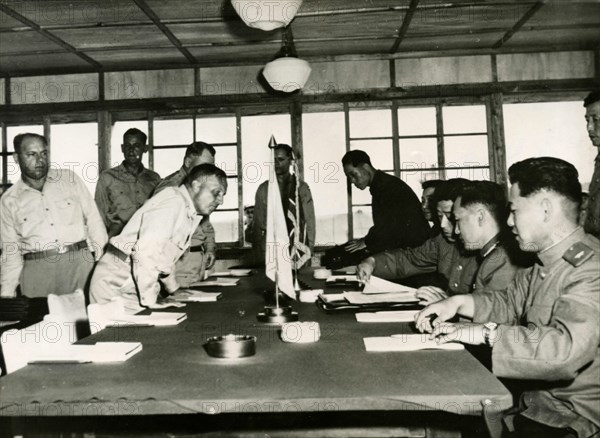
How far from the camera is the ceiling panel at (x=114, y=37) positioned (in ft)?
16.4

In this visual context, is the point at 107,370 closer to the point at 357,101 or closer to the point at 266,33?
the point at 266,33

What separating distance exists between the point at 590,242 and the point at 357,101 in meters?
4.53

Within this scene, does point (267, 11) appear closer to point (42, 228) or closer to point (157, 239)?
point (157, 239)

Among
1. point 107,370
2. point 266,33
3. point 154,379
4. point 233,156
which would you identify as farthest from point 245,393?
point 233,156

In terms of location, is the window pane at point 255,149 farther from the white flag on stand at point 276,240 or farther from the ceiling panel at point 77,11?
the white flag on stand at point 276,240

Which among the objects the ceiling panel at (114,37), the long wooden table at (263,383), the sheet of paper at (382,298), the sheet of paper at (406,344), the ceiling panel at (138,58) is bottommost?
the long wooden table at (263,383)

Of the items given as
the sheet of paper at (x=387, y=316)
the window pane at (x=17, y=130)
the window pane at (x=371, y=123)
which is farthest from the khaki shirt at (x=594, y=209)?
the window pane at (x=17, y=130)

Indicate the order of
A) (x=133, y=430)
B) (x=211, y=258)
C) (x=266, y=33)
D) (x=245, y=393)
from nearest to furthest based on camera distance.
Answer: (x=245, y=393), (x=133, y=430), (x=211, y=258), (x=266, y=33)

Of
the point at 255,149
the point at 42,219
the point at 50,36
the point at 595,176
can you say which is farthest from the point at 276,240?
the point at 255,149

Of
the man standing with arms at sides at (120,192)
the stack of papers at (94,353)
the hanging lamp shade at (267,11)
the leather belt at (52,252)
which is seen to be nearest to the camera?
the stack of papers at (94,353)

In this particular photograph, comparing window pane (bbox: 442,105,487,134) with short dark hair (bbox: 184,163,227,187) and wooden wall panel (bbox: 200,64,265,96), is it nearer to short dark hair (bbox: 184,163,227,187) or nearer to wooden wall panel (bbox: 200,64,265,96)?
wooden wall panel (bbox: 200,64,265,96)

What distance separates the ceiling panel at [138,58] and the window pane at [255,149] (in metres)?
0.98

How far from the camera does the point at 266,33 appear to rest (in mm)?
5195

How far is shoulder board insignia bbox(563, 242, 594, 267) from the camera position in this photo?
1.75 metres
